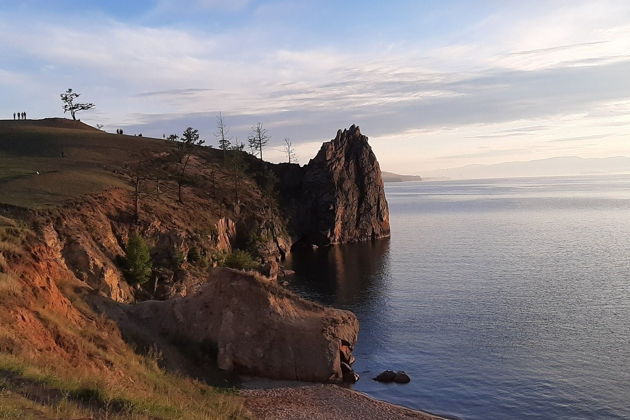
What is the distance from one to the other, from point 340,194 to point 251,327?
91.8 meters

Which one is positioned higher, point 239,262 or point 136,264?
point 136,264

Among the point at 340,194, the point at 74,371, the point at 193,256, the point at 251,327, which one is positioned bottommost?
the point at 251,327

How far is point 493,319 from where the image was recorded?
5269 centimetres

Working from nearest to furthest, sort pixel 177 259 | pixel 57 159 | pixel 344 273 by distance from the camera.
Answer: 1. pixel 177 259
2. pixel 344 273
3. pixel 57 159

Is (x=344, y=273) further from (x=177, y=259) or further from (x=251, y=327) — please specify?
(x=251, y=327)

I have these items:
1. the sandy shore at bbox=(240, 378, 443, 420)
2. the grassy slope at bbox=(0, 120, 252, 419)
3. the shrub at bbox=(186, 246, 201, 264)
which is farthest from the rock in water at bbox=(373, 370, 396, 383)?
the shrub at bbox=(186, 246, 201, 264)

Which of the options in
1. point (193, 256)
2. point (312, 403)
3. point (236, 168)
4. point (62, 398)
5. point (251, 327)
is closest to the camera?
point (62, 398)

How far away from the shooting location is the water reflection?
6631cm

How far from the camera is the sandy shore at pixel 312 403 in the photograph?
97.8 feet

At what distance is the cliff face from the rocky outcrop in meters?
82.8

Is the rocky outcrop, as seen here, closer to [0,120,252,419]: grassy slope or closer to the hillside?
the hillside

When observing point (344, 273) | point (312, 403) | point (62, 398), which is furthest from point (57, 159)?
point (62, 398)

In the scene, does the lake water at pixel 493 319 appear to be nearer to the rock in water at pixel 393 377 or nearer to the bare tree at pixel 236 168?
the rock in water at pixel 393 377

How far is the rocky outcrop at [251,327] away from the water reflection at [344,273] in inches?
972
